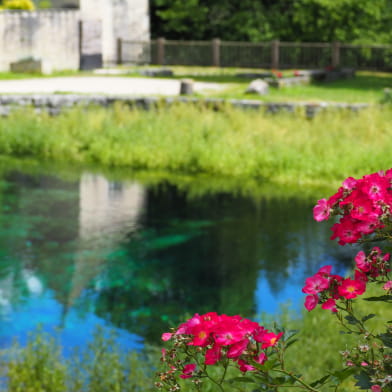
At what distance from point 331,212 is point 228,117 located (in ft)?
40.3

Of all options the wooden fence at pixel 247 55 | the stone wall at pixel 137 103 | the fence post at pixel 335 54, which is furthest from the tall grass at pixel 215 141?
the wooden fence at pixel 247 55

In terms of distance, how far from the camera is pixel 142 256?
8.66 meters

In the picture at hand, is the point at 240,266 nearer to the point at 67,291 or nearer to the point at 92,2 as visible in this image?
the point at 67,291

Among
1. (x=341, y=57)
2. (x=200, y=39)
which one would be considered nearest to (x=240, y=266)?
(x=341, y=57)

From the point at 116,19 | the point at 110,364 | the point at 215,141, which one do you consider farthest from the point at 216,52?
the point at 110,364

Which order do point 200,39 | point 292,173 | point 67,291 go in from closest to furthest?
point 67,291, point 292,173, point 200,39

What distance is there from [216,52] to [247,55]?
109cm

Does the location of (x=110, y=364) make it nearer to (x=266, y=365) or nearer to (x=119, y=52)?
(x=266, y=365)

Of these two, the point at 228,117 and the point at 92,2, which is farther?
the point at 92,2

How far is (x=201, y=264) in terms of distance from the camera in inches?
332

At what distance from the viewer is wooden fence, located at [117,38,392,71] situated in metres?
26.5

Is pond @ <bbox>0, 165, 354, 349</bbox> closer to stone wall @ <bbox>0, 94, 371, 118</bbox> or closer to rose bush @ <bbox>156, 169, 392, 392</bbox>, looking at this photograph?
stone wall @ <bbox>0, 94, 371, 118</bbox>

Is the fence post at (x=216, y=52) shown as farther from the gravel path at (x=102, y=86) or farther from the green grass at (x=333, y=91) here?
the gravel path at (x=102, y=86)

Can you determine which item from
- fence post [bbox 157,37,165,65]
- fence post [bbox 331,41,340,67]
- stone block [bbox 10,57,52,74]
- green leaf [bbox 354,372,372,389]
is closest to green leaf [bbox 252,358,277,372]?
green leaf [bbox 354,372,372,389]
